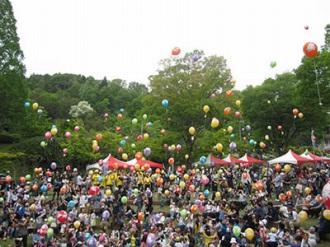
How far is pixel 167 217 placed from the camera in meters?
13.1

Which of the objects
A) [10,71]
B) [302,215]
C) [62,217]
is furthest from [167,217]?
[10,71]

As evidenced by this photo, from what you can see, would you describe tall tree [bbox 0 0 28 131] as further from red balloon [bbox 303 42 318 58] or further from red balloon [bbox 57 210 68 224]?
red balloon [bbox 303 42 318 58]

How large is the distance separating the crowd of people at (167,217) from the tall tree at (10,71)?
7843 mm

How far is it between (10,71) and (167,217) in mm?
17181

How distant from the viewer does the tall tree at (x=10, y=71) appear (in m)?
23.1

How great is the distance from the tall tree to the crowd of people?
784 cm

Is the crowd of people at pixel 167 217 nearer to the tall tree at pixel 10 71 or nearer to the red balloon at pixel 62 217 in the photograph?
the red balloon at pixel 62 217

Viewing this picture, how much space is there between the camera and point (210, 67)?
29156mm

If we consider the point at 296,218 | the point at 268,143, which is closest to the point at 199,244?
the point at 296,218

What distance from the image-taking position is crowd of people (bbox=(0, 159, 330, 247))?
9664 mm

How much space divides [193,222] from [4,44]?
19.5 metres

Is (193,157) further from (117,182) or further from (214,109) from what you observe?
(117,182)

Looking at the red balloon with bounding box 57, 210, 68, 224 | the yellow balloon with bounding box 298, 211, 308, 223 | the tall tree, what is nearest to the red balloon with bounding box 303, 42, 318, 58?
the yellow balloon with bounding box 298, 211, 308, 223

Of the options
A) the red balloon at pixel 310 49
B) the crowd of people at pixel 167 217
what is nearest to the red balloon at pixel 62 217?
the crowd of people at pixel 167 217
